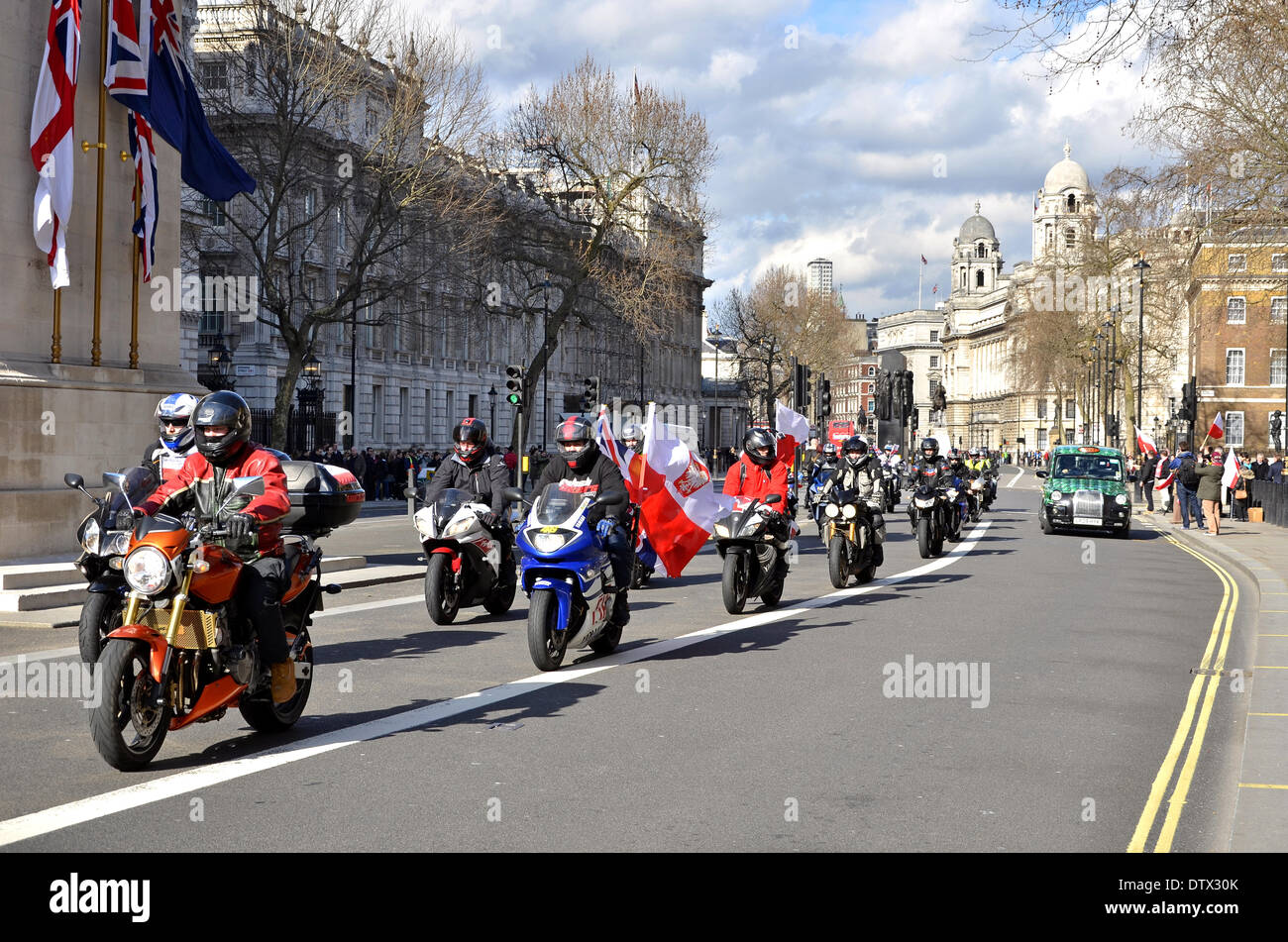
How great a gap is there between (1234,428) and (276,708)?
85749mm

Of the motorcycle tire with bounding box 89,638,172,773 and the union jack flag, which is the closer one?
the motorcycle tire with bounding box 89,638,172,773

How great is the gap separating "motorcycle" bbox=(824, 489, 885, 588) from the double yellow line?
4.14 meters

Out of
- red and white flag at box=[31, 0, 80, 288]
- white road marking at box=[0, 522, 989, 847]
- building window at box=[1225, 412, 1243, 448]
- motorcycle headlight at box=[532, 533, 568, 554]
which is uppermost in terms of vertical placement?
red and white flag at box=[31, 0, 80, 288]

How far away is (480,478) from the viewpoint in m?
13.7

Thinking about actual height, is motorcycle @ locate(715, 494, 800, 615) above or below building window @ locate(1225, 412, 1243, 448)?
below

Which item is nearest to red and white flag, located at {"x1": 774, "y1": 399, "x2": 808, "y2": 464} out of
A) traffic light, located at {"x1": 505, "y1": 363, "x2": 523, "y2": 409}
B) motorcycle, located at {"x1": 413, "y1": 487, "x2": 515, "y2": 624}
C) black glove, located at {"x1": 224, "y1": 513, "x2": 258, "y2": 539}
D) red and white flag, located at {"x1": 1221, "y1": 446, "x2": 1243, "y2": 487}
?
motorcycle, located at {"x1": 413, "y1": 487, "x2": 515, "y2": 624}

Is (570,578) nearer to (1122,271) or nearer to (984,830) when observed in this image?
(984,830)

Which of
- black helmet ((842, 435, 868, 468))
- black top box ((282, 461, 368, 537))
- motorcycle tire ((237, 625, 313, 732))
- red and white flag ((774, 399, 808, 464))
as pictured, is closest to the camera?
motorcycle tire ((237, 625, 313, 732))

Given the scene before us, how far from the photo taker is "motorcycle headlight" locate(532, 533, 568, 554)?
993 cm

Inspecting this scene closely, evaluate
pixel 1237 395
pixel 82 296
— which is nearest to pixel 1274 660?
pixel 82 296

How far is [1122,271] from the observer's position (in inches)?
3061

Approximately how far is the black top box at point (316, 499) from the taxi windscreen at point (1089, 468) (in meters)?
23.8

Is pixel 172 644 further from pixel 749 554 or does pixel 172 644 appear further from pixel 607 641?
pixel 749 554

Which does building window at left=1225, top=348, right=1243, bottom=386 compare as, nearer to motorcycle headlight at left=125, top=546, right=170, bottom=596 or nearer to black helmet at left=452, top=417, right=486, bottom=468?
black helmet at left=452, top=417, right=486, bottom=468
